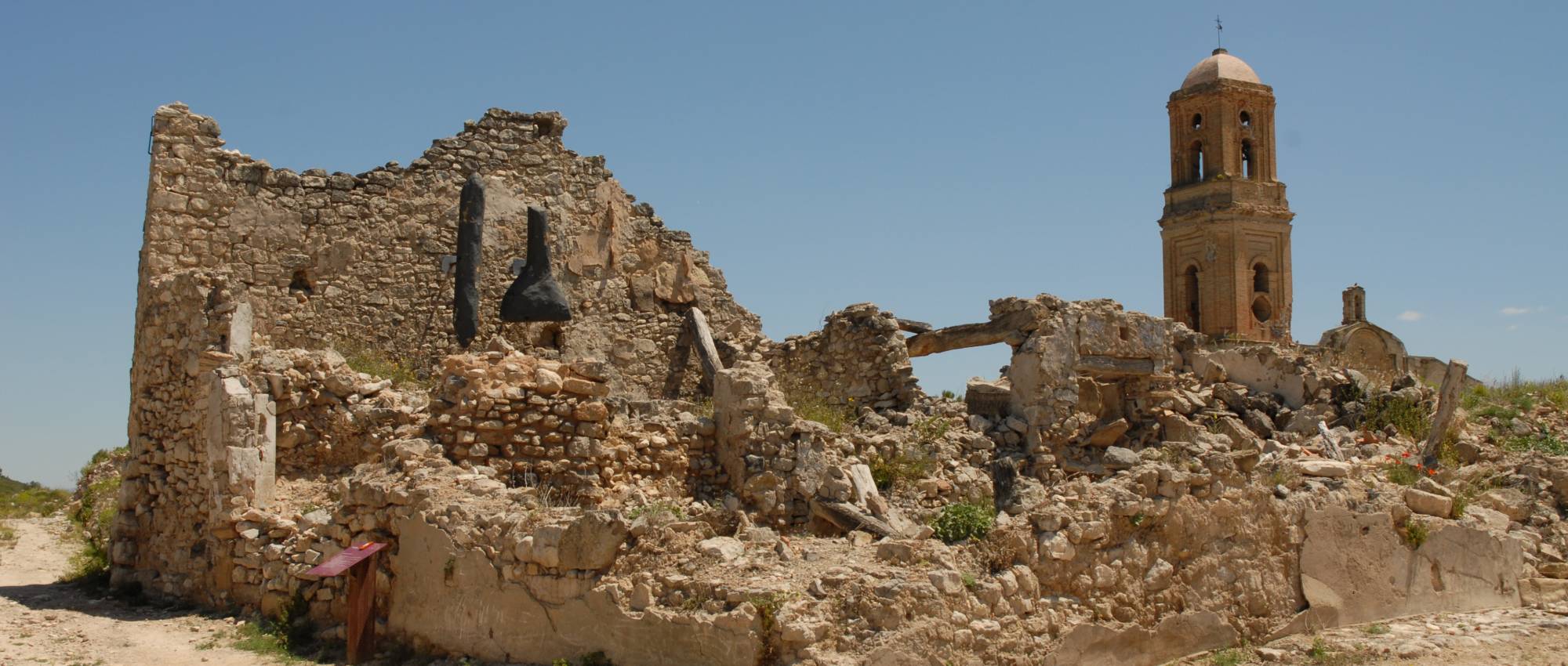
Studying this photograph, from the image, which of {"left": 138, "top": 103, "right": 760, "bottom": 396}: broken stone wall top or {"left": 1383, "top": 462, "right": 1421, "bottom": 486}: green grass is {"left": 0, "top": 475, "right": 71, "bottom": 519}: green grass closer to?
{"left": 138, "top": 103, "right": 760, "bottom": 396}: broken stone wall top

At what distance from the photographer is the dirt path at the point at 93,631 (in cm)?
904

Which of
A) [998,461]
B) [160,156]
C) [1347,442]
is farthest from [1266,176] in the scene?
[160,156]

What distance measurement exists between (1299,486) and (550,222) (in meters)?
8.80

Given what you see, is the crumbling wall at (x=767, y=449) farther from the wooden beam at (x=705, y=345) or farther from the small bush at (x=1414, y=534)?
the wooden beam at (x=705, y=345)

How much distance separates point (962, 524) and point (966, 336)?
20.0 ft

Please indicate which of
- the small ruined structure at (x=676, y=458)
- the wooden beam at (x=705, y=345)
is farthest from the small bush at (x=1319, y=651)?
the wooden beam at (x=705, y=345)

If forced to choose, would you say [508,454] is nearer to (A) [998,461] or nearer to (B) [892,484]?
(B) [892,484]

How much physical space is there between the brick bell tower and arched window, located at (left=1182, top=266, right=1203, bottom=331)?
0.10ft

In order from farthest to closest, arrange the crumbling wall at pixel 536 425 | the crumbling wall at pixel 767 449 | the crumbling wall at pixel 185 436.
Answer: the crumbling wall at pixel 185 436
the crumbling wall at pixel 767 449
the crumbling wall at pixel 536 425

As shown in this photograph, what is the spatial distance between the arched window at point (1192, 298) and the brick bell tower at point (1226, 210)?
0.10ft

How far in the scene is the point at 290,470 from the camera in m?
11.0

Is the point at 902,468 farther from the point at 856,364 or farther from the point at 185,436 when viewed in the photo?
the point at 185,436

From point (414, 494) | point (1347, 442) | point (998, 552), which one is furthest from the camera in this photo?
point (1347, 442)

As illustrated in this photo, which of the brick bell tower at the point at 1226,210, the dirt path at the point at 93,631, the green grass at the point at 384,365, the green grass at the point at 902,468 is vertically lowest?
the dirt path at the point at 93,631
